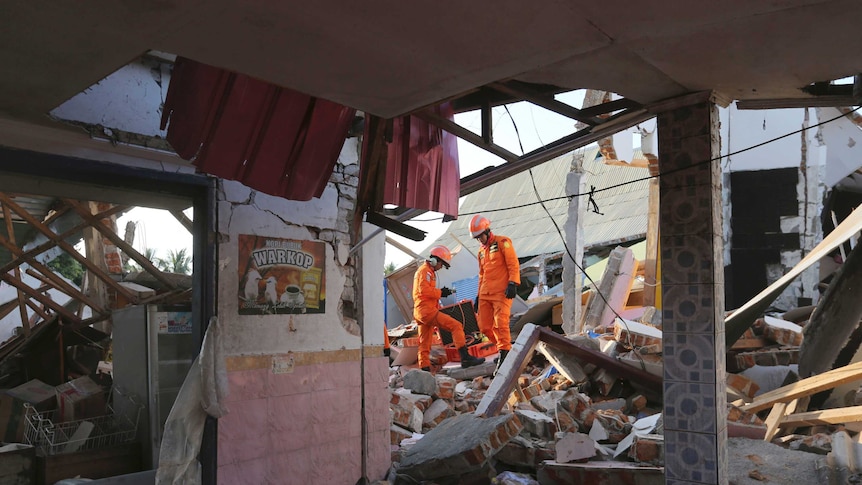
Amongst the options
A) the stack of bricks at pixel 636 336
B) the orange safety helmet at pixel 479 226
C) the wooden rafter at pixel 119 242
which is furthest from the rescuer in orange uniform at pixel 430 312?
the wooden rafter at pixel 119 242

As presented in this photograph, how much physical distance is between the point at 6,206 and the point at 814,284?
514 inches

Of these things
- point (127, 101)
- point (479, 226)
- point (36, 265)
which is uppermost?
point (127, 101)

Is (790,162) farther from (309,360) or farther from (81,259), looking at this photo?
(81,259)

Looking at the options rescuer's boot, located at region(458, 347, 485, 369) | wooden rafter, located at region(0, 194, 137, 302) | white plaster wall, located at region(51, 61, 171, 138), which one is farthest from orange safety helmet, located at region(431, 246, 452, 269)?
white plaster wall, located at region(51, 61, 171, 138)

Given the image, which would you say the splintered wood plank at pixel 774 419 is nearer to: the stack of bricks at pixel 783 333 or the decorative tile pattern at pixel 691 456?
the stack of bricks at pixel 783 333

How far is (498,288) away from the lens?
930cm

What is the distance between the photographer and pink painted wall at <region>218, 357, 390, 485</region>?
4863 millimetres

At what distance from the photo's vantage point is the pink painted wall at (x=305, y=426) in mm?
4863

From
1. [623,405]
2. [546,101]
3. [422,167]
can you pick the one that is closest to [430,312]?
[623,405]

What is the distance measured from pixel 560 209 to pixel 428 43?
24260 millimetres

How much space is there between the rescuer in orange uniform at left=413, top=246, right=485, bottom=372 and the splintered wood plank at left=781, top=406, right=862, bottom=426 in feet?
14.9

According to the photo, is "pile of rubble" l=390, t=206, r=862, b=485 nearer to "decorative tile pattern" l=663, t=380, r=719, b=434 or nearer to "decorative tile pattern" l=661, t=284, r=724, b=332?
"decorative tile pattern" l=663, t=380, r=719, b=434

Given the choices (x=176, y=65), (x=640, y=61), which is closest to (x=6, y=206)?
(x=176, y=65)

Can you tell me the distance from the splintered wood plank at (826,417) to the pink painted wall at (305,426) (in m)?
4.11
